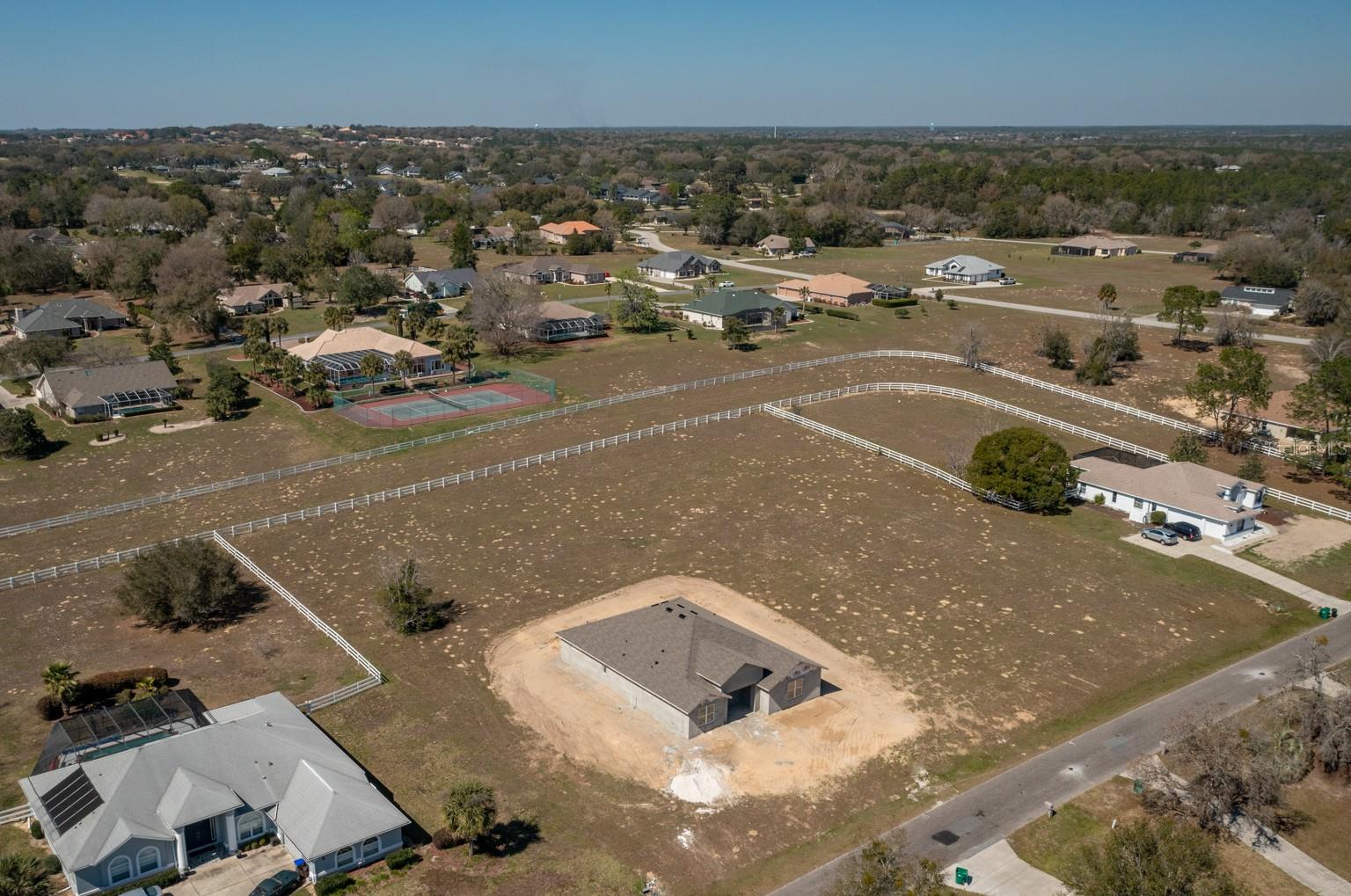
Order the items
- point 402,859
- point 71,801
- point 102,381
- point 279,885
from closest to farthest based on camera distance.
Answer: point 279,885, point 402,859, point 71,801, point 102,381

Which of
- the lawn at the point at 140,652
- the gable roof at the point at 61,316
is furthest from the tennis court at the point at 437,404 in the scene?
the gable roof at the point at 61,316

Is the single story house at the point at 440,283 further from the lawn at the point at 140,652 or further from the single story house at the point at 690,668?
the single story house at the point at 690,668

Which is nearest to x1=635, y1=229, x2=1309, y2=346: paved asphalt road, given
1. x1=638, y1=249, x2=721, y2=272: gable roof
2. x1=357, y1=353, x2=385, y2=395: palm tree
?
x1=638, y1=249, x2=721, y2=272: gable roof

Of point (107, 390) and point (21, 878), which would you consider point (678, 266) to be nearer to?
point (107, 390)

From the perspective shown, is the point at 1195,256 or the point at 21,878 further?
the point at 1195,256

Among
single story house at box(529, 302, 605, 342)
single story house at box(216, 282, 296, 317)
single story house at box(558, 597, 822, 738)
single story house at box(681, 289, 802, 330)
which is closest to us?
single story house at box(558, 597, 822, 738)

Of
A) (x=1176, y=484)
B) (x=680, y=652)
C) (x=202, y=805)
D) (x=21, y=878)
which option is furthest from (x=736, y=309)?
(x=21, y=878)

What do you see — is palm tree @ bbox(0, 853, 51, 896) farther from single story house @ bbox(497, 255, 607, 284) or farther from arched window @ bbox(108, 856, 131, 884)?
single story house @ bbox(497, 255, 607, 284)

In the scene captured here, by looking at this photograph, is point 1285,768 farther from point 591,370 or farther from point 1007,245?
point 1007,245
